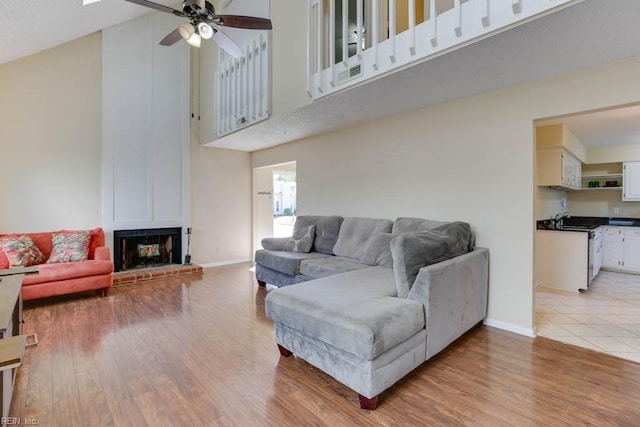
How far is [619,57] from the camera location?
2318 mm

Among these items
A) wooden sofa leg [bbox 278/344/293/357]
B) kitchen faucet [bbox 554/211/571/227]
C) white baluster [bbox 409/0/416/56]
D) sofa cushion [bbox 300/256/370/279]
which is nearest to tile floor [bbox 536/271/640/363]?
kitchen faucet [bbox 554/211/571/227]

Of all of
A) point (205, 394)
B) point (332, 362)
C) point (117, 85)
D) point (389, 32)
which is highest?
point (117, 85)

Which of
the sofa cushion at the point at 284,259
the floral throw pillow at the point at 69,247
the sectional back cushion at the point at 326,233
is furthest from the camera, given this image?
the sectional back cushion at the point at 326,233

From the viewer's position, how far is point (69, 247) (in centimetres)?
414

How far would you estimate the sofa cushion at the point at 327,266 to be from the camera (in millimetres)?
3428

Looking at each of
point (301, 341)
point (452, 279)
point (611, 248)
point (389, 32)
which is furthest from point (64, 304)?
point (611, 248)

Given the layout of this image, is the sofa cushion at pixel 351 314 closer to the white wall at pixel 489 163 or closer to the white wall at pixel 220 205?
the white wall at pixel 489 163

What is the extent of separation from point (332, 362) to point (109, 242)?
15.3ft

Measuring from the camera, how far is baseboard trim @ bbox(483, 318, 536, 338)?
9.27ft

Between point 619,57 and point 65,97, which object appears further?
point 65,97

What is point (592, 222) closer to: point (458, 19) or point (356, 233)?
point (356, 233)

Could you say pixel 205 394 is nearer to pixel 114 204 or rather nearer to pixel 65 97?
pixel 114 204

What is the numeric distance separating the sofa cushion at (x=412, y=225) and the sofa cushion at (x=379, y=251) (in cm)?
17

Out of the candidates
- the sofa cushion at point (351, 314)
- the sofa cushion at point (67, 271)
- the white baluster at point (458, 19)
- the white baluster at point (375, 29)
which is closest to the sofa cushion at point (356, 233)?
the sofa cushion at point (351, 314)
